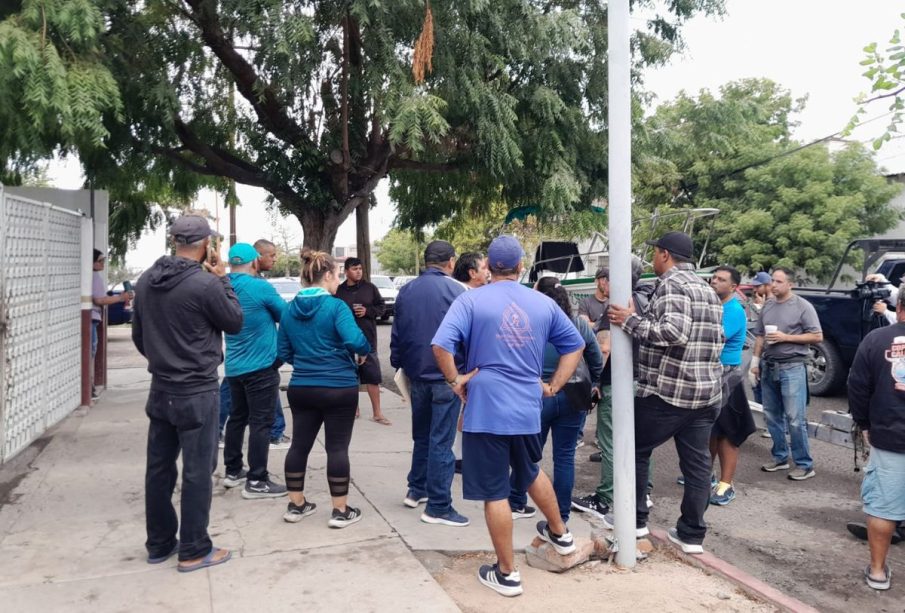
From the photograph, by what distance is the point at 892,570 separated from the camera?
4695mm

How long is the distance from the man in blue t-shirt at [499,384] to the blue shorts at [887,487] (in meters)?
1.89

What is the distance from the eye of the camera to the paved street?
4431 millimetres

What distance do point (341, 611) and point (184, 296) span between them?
178 centimetres

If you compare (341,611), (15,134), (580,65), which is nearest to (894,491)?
(341,611)

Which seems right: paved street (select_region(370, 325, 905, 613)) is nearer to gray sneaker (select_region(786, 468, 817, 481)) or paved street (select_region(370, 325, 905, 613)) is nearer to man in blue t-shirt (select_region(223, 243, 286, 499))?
gray sneaker (select_region(786, 468, 817, 481))

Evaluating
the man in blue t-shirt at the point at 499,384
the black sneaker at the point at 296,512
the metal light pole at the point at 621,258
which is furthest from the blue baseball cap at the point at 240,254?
the metal light pole at the point at 621,258

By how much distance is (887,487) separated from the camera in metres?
4.31

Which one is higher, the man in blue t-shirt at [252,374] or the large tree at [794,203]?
the large tree at [794,203]

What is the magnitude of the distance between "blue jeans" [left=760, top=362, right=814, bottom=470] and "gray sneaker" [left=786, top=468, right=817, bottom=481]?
1.1 inches

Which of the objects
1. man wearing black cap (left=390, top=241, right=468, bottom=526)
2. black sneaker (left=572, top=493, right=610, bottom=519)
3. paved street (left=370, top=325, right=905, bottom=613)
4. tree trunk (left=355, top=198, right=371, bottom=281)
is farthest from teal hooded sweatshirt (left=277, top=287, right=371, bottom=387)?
tree trunk (left=355, top=198, right=371, bottom=281)

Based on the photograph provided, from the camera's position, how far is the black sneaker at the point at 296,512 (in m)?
5.05

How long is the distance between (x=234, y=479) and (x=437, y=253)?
7.50ft

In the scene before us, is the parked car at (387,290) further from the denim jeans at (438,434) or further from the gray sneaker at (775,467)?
the denim jeans at (438,434)

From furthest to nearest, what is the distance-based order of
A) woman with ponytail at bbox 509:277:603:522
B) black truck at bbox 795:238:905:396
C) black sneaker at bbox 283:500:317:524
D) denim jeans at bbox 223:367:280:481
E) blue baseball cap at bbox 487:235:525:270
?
black truck at bbox 795:238:905:396 → denim jeans at bbox 223:367:280:481 → black sneaker at bbox 283:500:317:524 → woman with ponytail at bbox 509:277:603:522 → blue baseball cap at bbox 487:235:525:270
